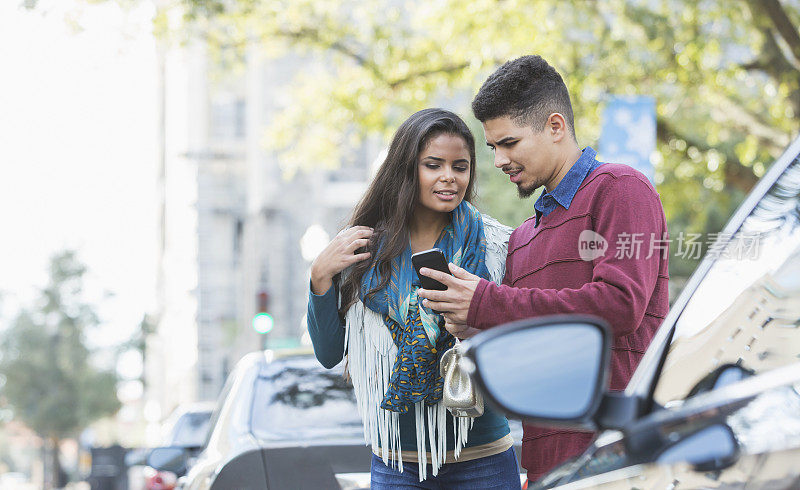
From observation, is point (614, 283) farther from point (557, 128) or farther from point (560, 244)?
point (557, 128)

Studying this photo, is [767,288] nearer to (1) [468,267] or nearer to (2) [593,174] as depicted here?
(2) [593,174]

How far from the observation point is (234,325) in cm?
4350

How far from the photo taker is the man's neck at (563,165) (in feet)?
8.80

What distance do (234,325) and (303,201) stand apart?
29.7 ft

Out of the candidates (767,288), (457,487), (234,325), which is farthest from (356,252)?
(234,325)

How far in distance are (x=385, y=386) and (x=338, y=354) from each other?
0.23 metres

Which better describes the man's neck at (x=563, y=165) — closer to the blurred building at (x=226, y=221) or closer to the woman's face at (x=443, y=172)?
the woman's face at (x=443, y=172)

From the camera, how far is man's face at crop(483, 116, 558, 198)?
8.68ft

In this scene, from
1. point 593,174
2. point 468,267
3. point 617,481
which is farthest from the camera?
point 468,267

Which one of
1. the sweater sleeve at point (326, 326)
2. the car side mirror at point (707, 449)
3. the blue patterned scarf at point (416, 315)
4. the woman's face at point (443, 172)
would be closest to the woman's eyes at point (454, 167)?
the woman's face at point (443, 172)

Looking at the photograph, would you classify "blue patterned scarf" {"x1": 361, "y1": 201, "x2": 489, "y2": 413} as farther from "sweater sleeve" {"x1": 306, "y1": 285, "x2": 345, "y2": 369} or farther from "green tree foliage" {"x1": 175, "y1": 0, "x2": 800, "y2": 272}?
"green tree foliage" {"x1": 175, "y1": 0, "x2": 800, "y2": 272}

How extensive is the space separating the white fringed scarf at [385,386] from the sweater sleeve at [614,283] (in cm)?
51

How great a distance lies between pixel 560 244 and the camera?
8.33 feet

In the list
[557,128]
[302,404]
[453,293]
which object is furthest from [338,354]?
[302,404]
